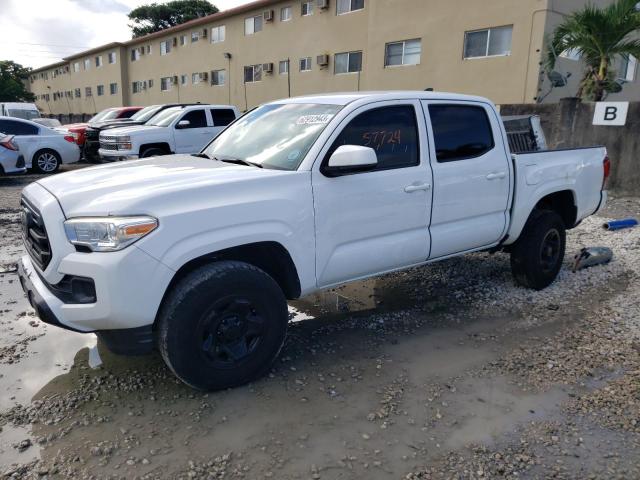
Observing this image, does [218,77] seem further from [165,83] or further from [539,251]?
[539,251]

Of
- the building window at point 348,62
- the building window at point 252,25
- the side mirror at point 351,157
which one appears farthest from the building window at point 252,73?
the side mirror at point 351,157

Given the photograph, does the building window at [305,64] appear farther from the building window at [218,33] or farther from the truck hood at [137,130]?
the truck hood at [137,130]

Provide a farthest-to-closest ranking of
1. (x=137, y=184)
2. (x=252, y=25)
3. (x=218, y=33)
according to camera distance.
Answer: (x=218, y=33), (x=252, y=25), (x=137, y=184)

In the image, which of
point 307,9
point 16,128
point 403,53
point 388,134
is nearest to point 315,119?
point 388,134

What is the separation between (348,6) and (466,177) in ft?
62.5

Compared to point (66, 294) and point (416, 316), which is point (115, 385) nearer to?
point (66, 294)

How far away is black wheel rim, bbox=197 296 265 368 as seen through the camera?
3.04 meters

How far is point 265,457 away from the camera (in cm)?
264

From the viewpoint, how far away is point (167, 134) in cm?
1226

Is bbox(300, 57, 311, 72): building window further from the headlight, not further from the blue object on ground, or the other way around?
the headlight

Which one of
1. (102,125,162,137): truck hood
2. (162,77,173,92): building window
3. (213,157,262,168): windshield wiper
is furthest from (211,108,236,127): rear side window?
(162,77,173,92): building window

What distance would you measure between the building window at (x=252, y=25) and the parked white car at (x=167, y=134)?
14.2 metres

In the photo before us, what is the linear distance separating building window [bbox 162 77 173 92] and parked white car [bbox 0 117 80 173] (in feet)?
70.6

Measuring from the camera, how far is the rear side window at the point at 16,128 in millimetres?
12566
